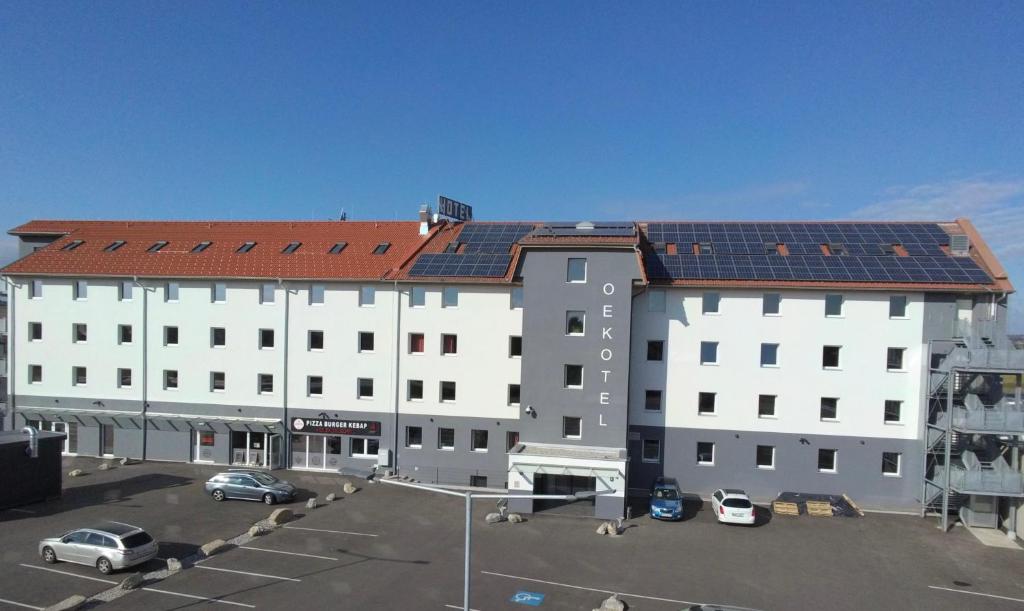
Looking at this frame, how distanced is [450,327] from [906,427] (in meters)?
24.5

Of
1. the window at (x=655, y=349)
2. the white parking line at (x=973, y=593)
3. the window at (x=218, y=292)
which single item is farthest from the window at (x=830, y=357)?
the window at (x=218, y=292)

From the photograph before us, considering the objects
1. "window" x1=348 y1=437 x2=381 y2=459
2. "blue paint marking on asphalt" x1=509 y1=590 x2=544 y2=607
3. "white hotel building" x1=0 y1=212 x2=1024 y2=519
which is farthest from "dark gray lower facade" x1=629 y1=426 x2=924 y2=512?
"window" x1=348 y1=437 x2=381 y2=459

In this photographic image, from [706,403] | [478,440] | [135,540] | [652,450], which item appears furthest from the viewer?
[478,440]

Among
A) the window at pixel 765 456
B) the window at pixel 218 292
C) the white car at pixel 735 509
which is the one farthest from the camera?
the window at pixel 218 292

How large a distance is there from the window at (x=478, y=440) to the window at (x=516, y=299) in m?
7.35

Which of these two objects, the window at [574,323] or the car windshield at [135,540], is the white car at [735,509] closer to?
the window at [574,323]

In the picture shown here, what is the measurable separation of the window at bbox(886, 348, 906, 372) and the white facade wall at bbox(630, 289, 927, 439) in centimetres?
27

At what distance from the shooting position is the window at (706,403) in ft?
105

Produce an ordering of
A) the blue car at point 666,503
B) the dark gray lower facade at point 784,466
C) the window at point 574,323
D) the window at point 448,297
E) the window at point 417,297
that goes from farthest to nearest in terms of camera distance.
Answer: the window at point 417,297
the window at point 448,297
the window at point 574,323
the dark gray lower facade at point 784,466
the blue car at point 666,503

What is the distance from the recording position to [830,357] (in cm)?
3116

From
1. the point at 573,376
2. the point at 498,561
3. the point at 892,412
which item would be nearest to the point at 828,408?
the point at 892,412

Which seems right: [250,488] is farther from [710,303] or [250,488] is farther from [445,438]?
[710,303]

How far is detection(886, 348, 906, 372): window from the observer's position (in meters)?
30.5

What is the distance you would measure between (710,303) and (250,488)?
84.3 ft
